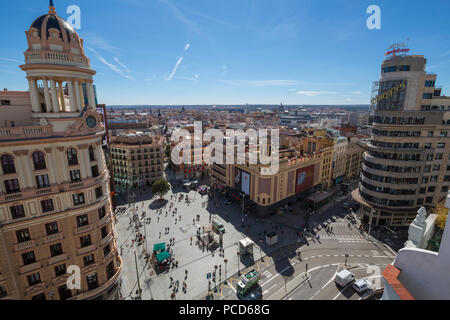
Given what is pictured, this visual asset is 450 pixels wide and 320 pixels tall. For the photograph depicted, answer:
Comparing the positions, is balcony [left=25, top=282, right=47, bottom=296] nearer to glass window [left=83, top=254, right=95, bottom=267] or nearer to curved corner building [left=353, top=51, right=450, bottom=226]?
glass window [left=83, top=254, right=95, bottom=267]

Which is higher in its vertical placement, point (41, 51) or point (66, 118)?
point (41, 51)

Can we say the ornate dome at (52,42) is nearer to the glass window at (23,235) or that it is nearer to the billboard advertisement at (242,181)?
the glass window at (23,235)

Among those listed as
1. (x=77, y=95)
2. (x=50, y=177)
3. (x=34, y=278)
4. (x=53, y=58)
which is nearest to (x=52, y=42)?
(x=53, y=58)

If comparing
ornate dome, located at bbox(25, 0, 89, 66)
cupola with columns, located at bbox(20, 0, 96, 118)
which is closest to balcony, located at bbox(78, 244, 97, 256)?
cupola with columns, located at bbox(20, 0, 96, 118)

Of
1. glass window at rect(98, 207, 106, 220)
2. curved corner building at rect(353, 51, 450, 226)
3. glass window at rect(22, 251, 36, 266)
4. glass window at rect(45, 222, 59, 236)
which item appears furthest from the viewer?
curved corner building at rect(353, 51, 450, 226)

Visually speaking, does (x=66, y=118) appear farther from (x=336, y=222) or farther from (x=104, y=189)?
(x=336, y=222)
